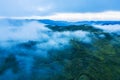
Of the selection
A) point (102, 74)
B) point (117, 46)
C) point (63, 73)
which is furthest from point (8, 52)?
point (117, 46)

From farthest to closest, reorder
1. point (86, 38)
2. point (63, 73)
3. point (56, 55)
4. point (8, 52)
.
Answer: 1. point (86, 38)
2. point (56, 55)
3. point (63, 73)
4. point (8, 52)

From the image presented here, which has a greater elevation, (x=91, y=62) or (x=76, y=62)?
(x=76, y=62)

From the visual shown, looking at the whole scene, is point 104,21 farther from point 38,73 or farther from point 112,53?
point 38,73

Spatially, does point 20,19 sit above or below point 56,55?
above

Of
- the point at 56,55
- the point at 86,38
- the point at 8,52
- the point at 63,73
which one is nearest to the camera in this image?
the point at 8,52

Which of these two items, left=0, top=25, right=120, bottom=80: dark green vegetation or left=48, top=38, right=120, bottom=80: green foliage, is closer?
left=0, top=25, right=120, bottom=80: dark green vegetation

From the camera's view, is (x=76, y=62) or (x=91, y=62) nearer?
(x=76, y=62)

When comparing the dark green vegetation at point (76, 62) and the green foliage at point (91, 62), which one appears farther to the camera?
the green foliage at point (91, 62)

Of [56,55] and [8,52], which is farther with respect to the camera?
[56,55]
